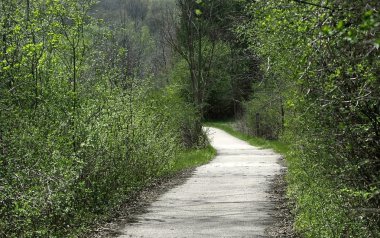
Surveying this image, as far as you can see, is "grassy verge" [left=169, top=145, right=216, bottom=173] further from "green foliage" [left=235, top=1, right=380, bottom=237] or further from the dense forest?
"green foliage" [left=235, top=1, right=380, bottom=237]

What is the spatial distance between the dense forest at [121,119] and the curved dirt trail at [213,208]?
2.76 feet

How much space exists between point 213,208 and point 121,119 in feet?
11.0

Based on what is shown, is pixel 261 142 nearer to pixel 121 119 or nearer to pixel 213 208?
pixel 121 119

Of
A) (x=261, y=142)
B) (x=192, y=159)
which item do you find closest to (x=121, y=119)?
(x=192, y=159)

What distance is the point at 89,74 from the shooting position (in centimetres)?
1244

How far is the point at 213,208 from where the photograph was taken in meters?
11.6

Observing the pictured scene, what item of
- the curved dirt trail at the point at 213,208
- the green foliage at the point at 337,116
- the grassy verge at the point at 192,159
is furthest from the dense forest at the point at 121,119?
the grassy verge at the point at 192,159

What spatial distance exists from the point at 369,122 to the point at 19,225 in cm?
459

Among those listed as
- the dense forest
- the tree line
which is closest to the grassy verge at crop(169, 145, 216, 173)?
the dense forest

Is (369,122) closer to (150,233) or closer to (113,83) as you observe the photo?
(150,233)

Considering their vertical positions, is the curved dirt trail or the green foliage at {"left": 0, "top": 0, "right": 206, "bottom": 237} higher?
the green foliage at {"left": 0, "top": 0, "right": 206, "bottom": 237}

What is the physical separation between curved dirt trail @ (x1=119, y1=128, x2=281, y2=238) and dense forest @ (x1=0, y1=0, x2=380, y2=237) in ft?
2.76

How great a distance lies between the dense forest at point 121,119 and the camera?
6027 mm

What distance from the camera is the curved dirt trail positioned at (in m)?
9.46
